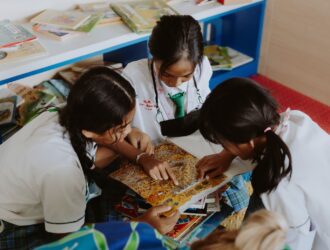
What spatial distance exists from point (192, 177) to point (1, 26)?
1195mm

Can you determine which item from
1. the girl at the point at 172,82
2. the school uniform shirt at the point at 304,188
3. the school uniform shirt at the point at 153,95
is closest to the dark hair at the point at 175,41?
the girl at the point at 172,82

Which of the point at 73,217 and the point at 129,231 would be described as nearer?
the point at 129,231

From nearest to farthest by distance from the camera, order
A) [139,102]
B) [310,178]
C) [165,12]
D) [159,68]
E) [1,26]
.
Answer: [310,178] → [159,68] → [139,102] → [1,26] → [165,12]

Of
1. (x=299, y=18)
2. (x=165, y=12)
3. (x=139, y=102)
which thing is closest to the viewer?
(x=139, y=102)

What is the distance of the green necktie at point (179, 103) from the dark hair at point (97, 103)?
41 cm

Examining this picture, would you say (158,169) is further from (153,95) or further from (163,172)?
(153,95)

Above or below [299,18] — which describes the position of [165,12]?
above

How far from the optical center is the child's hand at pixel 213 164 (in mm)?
1223

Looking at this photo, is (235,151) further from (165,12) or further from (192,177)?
(165,12)

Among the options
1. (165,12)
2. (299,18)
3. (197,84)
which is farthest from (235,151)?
(299,18)

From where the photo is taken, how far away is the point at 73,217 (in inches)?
42.8

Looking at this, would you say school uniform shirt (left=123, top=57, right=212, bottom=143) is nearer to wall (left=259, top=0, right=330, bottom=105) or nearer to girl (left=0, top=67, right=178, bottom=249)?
girl (left=0, top=67, right=178, bottom=249)

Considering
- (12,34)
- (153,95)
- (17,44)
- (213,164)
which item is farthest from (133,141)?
(12,34)

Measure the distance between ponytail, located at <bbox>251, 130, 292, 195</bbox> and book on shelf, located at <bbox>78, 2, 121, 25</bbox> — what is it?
116 centimetres
